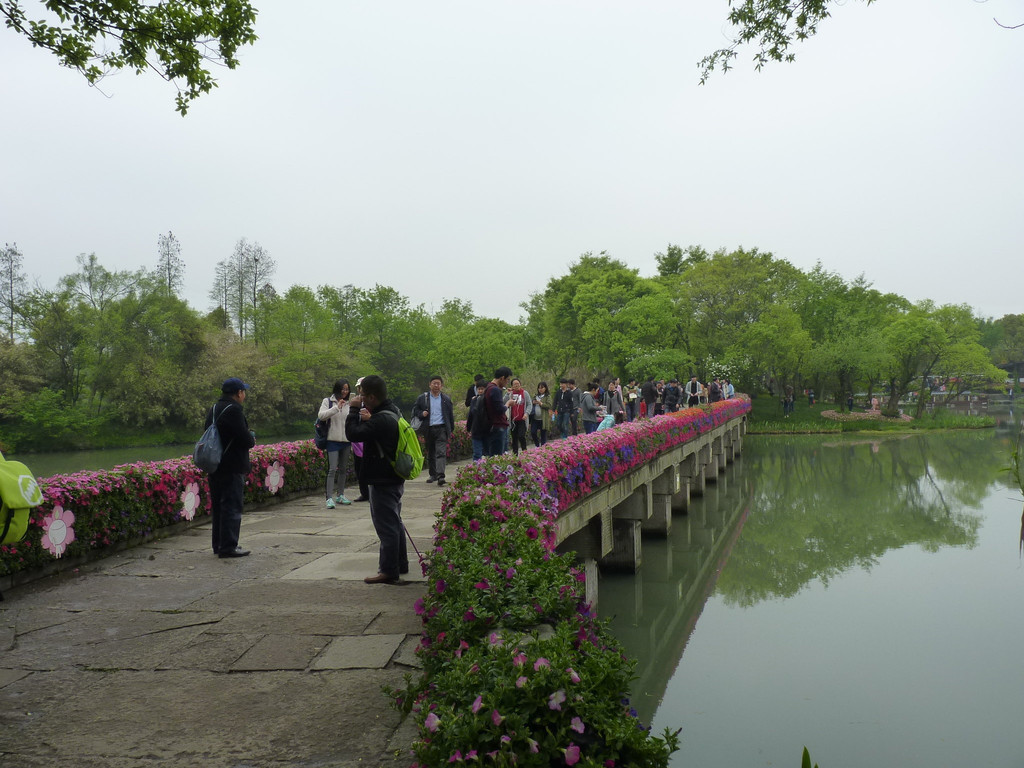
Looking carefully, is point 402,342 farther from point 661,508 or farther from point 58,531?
point 58,531

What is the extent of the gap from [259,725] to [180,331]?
139 ft

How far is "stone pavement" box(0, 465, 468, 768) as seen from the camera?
322cm

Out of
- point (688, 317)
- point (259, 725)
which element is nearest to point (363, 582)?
point (259, 725)

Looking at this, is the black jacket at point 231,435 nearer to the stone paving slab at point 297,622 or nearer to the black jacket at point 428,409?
the stone paving slab at point 297,622

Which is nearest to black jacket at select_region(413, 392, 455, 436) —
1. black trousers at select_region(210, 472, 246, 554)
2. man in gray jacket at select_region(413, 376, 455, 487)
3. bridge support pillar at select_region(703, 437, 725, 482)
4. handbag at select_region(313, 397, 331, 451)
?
man in gray jacket at select_region(413, 376, 455, 487)

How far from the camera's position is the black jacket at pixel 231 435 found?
22.9ft

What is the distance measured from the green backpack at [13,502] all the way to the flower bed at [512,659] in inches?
70.9

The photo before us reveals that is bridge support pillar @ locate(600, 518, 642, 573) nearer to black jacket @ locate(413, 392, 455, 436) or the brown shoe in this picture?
black jacket @ locate(413, 392, 455, 436)

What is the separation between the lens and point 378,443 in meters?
5.84

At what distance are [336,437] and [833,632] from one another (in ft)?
22.2

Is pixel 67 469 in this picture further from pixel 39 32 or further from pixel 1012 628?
pixel 1012 628

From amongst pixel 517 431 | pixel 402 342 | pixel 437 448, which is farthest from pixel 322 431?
pixel 402 342

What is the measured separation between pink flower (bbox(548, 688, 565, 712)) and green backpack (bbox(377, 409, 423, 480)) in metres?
3.40

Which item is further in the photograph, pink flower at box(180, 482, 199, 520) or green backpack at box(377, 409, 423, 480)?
pink flower at box(180, 482, 199, 520)
